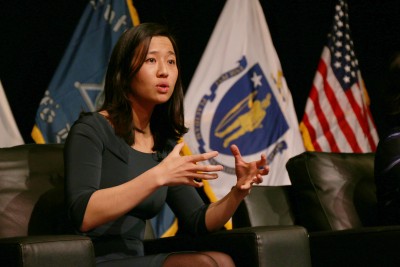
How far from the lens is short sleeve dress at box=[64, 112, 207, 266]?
1.81m

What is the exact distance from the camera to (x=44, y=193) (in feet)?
7.07

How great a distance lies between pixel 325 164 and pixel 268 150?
3.41 feet

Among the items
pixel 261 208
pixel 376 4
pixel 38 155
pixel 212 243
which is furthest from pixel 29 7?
pixel 376 4

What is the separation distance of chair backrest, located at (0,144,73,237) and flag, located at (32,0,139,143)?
804mm

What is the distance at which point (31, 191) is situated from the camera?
7.00 feet

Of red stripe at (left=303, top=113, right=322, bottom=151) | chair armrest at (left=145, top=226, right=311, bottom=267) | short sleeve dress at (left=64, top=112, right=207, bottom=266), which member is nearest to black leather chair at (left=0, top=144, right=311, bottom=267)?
chair armrest at (left=145, top=226, right=311, bottom=267)

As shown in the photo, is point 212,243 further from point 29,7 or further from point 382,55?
point 382,55

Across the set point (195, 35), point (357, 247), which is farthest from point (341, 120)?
point (357, 247)

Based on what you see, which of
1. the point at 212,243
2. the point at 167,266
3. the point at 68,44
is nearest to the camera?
the point at 167,266

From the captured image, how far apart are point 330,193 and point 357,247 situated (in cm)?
40

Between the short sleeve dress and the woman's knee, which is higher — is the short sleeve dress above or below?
above

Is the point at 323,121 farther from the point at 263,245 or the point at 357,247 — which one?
the point at 263,245

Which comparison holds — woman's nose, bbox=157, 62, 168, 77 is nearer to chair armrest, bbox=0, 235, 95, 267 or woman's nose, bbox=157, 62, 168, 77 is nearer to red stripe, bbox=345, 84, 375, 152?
chair armrest, bbox=0, 235, 95, 267

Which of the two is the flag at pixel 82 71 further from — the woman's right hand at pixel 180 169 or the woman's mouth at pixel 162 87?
the woman's right hand at pixel 180 169
